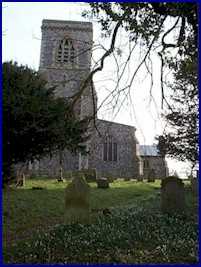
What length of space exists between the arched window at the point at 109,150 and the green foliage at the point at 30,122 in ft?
88.7

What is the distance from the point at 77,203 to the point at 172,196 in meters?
3.22

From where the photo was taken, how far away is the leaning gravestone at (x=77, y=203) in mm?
8508

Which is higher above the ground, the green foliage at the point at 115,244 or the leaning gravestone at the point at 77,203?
the leaning gravestone at the point at 77,203

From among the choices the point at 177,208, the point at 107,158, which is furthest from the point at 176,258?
the point at 107,158

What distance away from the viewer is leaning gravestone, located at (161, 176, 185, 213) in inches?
407

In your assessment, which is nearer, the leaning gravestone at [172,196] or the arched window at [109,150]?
the leaning gravestone at [172,196]

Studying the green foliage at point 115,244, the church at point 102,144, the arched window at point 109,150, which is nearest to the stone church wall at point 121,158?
the church at point 102,144

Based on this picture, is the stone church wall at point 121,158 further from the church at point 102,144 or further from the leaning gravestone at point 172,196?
the leaning gravestone at point 172,196

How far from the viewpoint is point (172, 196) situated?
10484 millimetres

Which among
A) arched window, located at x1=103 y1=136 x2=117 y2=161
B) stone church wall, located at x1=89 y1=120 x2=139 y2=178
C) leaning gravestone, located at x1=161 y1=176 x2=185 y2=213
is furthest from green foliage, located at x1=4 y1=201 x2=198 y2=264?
arched window, located at x1=103 y1=136 x2=117 y2=161

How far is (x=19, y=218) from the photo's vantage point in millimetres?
9820

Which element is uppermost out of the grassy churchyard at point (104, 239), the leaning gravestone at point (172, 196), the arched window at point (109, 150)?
the arched window at point (109, 150)

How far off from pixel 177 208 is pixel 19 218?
4416mm

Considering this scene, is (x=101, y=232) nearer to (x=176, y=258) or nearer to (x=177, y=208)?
(x=176, y=258)
